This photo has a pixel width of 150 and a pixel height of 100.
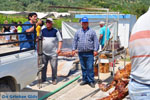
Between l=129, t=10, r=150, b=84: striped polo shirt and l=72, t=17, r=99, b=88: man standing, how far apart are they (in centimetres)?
432

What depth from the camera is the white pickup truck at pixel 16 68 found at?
13.2ft

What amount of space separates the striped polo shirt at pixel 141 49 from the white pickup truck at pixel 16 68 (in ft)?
7.68

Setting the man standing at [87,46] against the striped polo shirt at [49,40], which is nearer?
the man standing at [87,46]

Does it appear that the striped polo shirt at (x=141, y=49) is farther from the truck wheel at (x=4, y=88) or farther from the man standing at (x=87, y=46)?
the man standing at (x=87, y=46)

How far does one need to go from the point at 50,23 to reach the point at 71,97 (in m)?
2.28

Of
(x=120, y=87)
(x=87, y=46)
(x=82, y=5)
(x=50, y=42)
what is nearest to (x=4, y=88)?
(x=120, y=87)

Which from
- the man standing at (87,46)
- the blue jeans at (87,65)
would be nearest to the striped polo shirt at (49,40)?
the man standing at (87,46)

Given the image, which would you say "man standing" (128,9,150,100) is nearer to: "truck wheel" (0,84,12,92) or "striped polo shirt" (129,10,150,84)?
"striped polo shirt" (129,10,150,84)

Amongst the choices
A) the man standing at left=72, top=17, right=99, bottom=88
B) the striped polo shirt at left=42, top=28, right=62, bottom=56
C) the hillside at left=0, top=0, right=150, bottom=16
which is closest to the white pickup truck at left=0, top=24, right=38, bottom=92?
the striped polo shirt at left=42, top=28, right=62, bottom=56

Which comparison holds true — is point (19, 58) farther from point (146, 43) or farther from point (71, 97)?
point (146, 43)

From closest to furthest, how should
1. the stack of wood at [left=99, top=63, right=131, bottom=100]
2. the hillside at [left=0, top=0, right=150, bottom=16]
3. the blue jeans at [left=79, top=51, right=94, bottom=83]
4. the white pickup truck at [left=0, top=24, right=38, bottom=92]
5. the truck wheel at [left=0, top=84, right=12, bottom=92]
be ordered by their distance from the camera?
the stack of wood at [left=99, top=63, right=131, bottom=100] < the white pickup truck at [left=0, top=24, right=38, bottom=92] < the truck wheel at [left=0, top=84, right=12, bottom=92] < the blue jeans at [left=79, top=51, right=94, bottom=83] < the hillside at [left=0, top=0, right=150, bottom=16]

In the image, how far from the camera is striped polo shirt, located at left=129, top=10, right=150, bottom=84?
232cm

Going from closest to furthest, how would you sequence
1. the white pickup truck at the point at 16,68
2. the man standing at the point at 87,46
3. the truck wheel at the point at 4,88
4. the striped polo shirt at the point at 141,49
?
the striped polo shirt at the point at 141,49 → the white pickup truck at the point at 16,68 → the truck wheel at the point at 4,88 → the man standing at the point at 87,46

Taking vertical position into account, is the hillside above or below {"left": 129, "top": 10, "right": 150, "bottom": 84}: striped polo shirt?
above
